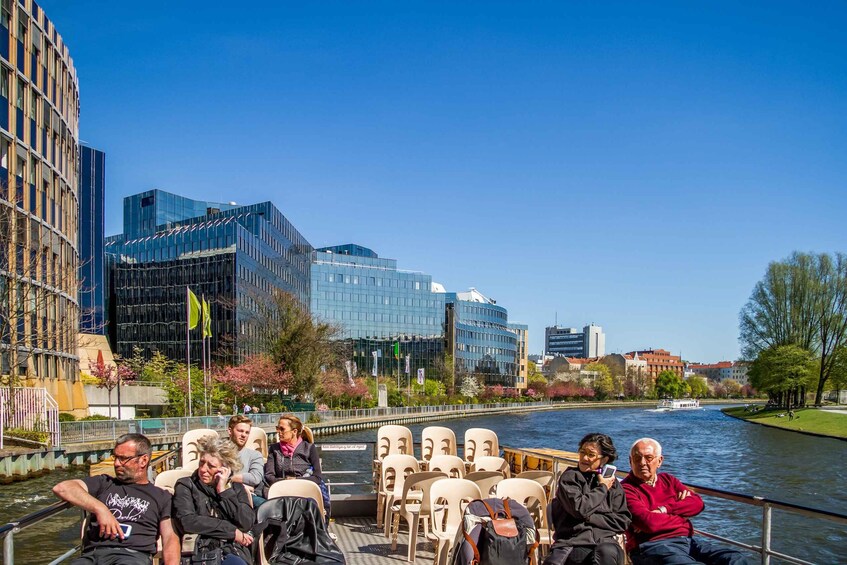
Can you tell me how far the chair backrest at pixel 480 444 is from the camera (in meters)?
12.1

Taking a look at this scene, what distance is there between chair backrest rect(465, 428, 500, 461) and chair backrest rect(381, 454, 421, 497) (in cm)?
224

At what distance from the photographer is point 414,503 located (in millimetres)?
9391

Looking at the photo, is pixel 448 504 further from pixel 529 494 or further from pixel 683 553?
pixel 683 553

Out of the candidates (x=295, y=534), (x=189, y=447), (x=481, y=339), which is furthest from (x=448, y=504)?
(x=481, y=339)

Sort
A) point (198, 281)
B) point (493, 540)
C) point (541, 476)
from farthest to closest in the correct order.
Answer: point (198, 281) < point (541, 476) < point (493, 540)

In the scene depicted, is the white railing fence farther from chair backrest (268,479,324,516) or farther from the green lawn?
the green lawn

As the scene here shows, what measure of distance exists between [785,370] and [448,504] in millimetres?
66665

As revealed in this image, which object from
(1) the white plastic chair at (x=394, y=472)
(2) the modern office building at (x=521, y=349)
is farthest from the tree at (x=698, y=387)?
(1) the white plastic chair at (x=394, y=472)

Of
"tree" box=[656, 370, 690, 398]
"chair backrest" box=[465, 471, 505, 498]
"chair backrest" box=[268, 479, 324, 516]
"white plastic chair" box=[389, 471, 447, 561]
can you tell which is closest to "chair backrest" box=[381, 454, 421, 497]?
"white plastic chair" box=[389, 471, 447, 561]

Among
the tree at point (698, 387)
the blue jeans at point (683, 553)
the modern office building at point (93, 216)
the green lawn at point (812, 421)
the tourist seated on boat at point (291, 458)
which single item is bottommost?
the tree at point (698, 387)

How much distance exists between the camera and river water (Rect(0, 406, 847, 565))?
18.2 meters

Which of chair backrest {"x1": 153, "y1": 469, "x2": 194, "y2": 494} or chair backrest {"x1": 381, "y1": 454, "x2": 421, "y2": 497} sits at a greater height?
chair backrest {"x1": 153, "y1": 469, "x2": 194, "y2": 494}

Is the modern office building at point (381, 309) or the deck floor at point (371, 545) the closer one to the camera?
the deck floor at point (371, 545)

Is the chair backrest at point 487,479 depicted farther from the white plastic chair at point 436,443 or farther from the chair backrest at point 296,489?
the white plastic chair at point 436,443
